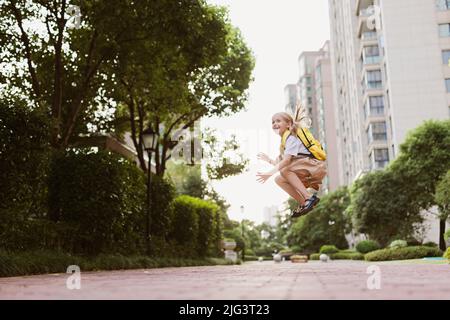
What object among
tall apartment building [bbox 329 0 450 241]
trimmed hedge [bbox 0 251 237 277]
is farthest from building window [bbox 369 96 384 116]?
trimmed hedge [bbox 0 251 237 277]

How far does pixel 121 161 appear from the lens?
1399 cm

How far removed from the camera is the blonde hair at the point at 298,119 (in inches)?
168

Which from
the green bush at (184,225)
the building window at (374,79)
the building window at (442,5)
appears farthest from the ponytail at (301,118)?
the building window at (374,79)

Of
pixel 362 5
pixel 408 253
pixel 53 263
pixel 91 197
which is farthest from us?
pixel 362 5

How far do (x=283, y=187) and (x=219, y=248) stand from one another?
24.3 metres

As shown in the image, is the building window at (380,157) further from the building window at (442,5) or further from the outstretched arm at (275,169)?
the outstretched arm at (275,169)

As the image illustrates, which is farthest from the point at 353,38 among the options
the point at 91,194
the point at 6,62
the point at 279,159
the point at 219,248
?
the point at 279,159

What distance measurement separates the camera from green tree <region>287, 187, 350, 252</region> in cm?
6100

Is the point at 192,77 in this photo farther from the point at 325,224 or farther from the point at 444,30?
the point at 325,224

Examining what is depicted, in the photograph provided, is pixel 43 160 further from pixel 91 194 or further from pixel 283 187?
pixel 283 187

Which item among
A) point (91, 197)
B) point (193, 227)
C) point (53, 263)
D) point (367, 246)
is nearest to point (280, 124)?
point (53, 263)

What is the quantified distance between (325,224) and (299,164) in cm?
6189

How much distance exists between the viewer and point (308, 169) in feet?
13.6
